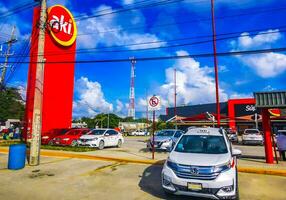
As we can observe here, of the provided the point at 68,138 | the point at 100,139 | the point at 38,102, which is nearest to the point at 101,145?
the point at 100,139

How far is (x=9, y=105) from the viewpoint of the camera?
51250mm

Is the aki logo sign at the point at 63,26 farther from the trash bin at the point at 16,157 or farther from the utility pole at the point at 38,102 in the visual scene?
the trash bin at the point at 16,157

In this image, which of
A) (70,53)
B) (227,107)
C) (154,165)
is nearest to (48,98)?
(70,53)

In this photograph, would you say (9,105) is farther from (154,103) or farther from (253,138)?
(154,103)

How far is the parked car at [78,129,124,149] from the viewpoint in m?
20.3

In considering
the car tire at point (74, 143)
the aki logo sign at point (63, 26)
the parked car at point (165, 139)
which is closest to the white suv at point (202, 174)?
the parked car at point (165, 139)

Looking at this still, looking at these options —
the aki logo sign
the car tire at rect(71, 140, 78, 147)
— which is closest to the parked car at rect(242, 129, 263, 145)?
the car tire at rect(71, 140, 78, 147)

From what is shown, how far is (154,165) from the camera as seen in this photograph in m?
12.8

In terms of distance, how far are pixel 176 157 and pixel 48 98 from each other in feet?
80.8

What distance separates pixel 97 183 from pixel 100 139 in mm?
11589

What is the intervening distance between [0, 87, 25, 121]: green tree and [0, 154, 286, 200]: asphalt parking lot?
136 ft

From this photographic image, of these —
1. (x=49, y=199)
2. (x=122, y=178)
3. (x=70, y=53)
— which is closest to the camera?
(x=49, y=199)

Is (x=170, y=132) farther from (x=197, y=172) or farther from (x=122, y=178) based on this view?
(x=197, y=172)

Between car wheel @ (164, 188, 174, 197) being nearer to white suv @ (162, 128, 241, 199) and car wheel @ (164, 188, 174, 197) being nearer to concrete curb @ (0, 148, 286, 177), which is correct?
white suv @ (162, 128, 241, 199)
